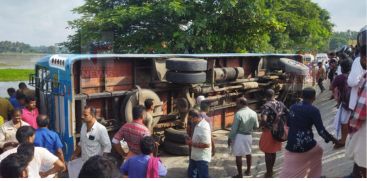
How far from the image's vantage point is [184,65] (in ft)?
24.1

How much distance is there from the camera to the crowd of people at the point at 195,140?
3547 mm

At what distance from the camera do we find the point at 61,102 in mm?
6332

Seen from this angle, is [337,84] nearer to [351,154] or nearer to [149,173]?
[351,154]

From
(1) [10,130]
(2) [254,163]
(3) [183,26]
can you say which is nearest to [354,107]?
(2) [254,163]

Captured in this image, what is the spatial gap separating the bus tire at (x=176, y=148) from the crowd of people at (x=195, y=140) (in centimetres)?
141

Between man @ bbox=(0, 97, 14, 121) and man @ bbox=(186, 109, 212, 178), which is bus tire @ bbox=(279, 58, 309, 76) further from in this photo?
man @ bbox=(0, 97, 14, 121)

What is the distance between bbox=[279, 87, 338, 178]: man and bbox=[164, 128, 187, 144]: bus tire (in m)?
2.95

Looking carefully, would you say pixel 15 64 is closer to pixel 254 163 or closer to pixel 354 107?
pixel 254 163

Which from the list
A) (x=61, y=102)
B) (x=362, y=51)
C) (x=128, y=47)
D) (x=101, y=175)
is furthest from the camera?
(x=128, y=47)

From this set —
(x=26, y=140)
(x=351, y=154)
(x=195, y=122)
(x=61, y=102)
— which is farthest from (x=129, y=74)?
(x=351, y=154)

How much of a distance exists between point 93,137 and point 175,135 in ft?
9.21

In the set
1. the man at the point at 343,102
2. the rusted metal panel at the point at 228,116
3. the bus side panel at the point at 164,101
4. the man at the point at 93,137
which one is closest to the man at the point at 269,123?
the man at the point at 343,102

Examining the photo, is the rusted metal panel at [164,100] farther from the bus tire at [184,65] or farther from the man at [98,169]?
the man at [98,169]

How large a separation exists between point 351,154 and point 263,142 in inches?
76.4
